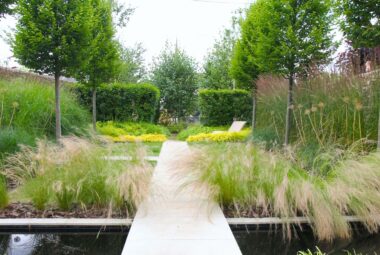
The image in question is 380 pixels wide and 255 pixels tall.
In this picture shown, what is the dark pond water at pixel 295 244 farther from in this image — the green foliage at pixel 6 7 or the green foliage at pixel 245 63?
the green foliage at pixel 245 63

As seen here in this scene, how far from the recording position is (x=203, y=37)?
23.2 metres

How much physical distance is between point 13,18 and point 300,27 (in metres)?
5.06

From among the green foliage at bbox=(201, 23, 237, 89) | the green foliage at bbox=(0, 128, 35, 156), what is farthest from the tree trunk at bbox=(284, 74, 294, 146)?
the green foliage at bbox=(201, 23, 237, 89)

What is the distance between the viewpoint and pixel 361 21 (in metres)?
5.13

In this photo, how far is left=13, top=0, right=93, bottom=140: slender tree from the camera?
5.70m

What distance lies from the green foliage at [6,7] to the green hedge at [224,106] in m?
8.76

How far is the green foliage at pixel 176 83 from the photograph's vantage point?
621 inches

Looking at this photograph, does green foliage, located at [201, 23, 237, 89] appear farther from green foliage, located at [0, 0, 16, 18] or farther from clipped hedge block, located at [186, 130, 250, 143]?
green foliage, located at [0, 0, 16, 18]

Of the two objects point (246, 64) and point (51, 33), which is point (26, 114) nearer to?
point (51, 33)

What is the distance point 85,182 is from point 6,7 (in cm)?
356

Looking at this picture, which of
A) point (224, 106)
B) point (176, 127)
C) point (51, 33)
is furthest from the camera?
point (176, 127)

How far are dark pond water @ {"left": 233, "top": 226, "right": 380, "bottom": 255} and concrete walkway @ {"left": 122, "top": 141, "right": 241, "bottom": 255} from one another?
26cm

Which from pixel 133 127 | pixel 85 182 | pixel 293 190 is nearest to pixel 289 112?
pixel 293 190

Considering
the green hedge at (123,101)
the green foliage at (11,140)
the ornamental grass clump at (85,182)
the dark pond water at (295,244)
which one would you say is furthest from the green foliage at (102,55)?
the dark pond water at (295,244)
